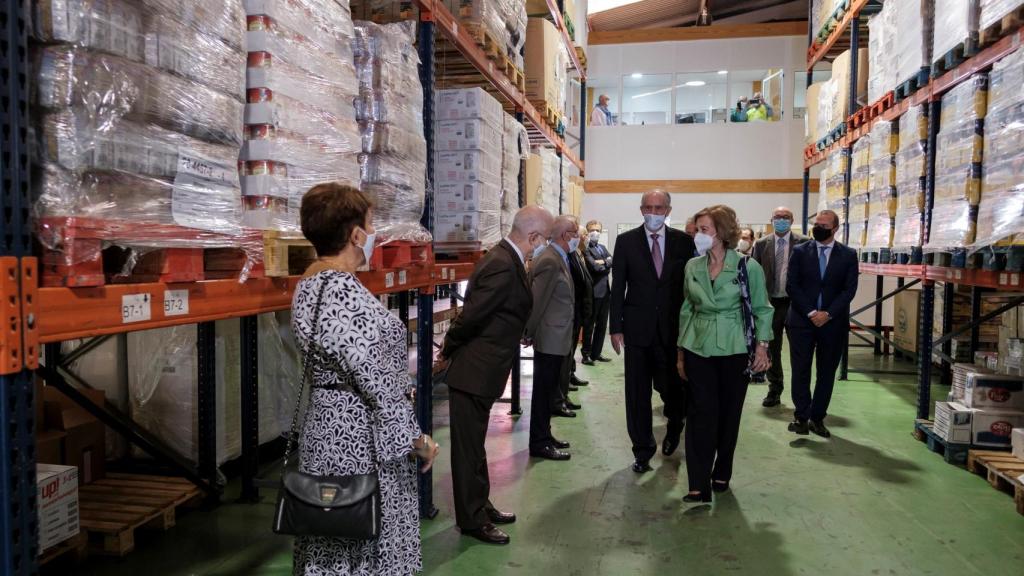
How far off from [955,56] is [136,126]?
19.3 feet

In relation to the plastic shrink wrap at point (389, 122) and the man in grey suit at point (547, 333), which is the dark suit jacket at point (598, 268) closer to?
the man in grey suit at point (547, 333)

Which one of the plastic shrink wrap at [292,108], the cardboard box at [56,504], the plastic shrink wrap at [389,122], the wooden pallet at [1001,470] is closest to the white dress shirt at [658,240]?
the plastic shrink wrap at [389,122]

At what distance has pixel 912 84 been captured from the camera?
21.4ft

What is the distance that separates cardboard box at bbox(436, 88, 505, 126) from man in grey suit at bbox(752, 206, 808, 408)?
4.05m

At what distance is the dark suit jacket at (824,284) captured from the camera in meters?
6.34

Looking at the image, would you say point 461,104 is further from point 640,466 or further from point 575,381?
point 575,381

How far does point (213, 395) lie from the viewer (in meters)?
4.70

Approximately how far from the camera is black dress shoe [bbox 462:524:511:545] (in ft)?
13.6

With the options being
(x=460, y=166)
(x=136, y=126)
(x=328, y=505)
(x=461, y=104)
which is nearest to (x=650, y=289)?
(x=460, y=166)

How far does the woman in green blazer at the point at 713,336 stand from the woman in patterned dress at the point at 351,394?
8.47 feet

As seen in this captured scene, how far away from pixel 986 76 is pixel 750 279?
8.27ft

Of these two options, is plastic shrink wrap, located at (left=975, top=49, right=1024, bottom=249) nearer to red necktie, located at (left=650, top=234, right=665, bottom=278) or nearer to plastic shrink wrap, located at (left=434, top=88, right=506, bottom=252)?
red necktie, located at (left=650, top=234, right=665, bottom=278)

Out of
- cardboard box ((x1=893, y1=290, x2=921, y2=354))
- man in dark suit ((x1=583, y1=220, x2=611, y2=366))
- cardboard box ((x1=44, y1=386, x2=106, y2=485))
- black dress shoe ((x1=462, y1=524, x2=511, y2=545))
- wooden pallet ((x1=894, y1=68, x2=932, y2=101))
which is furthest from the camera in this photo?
cardboard box ((x1=893, y1=290, x2=921, y2=354))

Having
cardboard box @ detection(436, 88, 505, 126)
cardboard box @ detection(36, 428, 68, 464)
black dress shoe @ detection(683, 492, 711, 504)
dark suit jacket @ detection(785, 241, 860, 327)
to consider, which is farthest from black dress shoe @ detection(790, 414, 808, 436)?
cardboard box @ detection(36, 428, 68, 464)
